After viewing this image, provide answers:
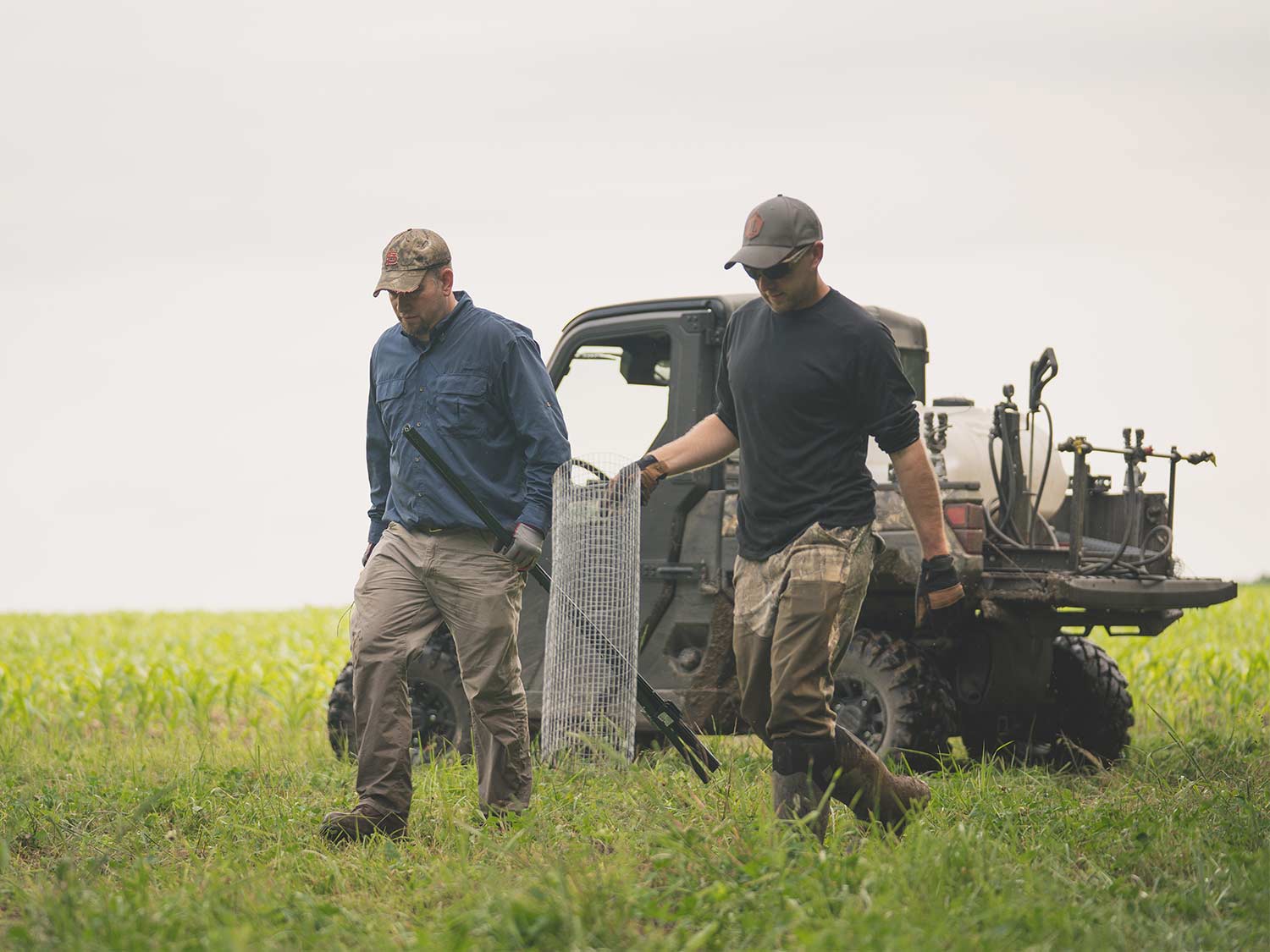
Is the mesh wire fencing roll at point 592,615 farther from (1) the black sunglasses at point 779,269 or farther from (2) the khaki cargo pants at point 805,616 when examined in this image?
(1) the black sunglasses at point 779,269

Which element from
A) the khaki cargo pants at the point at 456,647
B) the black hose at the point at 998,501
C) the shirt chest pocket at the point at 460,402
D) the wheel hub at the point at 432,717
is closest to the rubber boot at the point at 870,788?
the khaki cargo pants at the point at 456,647

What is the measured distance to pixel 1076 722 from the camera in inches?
339

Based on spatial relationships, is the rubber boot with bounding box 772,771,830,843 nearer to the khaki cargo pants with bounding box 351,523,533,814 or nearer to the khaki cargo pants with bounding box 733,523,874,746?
the khaki cargo pants with bounding box 733,523,874,746

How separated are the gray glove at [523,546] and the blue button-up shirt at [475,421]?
3 cm

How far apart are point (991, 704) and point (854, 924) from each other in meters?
4.58

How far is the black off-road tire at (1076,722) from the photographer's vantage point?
8.45 meters

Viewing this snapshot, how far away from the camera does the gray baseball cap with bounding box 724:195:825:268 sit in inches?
188

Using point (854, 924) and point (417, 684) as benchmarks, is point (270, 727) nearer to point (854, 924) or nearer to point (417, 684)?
point (417, 684)

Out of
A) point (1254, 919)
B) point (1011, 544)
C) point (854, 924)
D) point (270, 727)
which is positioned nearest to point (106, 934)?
point (854, 924)

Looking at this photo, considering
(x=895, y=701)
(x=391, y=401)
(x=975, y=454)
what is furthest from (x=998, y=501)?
(x=391, y=401)

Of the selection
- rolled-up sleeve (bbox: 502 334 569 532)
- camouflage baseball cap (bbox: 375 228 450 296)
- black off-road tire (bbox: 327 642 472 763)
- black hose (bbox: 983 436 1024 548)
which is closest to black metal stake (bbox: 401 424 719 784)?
rolled-up sleeve (bbox: 502 334 569 532)

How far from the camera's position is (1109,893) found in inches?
182

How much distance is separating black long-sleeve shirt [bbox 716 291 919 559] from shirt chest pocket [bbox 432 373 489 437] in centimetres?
128

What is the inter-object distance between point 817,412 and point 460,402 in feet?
5.28
